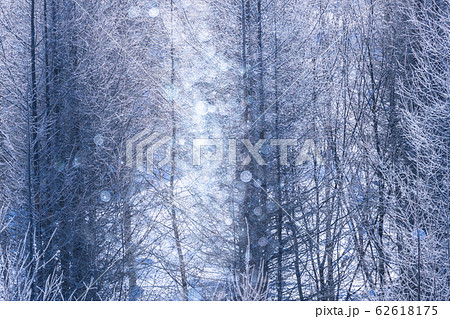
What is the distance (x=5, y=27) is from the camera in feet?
17.9

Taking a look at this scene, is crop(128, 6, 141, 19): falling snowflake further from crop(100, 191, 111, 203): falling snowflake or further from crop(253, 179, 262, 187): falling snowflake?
crop(253, 179, 262, 187): falling snowflake

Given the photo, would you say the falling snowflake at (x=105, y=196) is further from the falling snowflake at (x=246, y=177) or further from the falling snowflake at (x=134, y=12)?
the falling snowflake at (x=134, y=12)

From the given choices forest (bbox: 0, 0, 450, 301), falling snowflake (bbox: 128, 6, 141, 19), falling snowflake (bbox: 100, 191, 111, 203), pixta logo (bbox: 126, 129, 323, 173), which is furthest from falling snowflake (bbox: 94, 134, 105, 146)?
falling snowflake (bbox: 128, 6, 141, 19)

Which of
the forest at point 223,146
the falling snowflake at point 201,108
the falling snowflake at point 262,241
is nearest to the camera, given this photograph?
the forest at point 223,146

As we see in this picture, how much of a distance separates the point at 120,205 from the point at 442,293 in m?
4.88

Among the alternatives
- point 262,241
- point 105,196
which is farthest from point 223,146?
point 105,196

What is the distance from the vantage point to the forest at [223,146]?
5.35m

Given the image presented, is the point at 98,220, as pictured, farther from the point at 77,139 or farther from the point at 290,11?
the point at 290,11

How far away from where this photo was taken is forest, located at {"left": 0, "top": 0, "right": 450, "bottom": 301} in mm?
5348

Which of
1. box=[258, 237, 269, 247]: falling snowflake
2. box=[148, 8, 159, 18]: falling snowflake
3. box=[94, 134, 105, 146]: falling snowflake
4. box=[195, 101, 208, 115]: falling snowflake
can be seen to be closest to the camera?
box=[258, 237, 269, 247]: falling snowflake

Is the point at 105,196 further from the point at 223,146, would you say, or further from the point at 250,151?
the point at 250,151

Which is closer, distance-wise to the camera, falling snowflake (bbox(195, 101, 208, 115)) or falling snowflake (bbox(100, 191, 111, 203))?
falling snowflake (bbox(195, 101, 208, 115))

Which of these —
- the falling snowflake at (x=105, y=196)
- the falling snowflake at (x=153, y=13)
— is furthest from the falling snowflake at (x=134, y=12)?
the falling snowflake at (x=105, y=196)

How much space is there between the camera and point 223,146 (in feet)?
17.9
